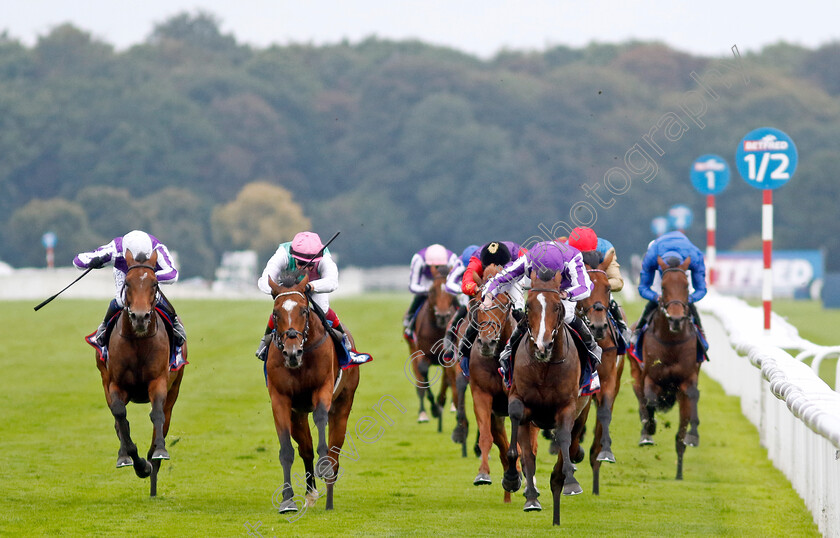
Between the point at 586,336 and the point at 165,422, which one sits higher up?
the point at 586,336

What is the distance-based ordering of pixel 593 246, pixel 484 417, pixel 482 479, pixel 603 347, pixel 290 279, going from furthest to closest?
1. pixel 603 347
2. pixel 593 246
3. pixel 484 417
4. pixel 482 479
5. pixel 290 279

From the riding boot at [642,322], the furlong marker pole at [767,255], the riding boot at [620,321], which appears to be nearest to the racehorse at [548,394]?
the riding boot at [620,321]

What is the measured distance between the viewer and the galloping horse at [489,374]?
9.01 meters

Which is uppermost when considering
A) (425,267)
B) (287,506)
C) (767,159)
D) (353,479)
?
(767,159)

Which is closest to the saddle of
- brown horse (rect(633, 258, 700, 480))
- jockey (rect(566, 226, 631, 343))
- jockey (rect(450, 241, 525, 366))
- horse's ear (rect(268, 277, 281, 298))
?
horse's ear (rect(268, 277, 281, 298))

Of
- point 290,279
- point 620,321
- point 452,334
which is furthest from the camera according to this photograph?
point 452,334

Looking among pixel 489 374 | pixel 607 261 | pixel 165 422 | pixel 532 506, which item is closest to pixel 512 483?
pixel 532 506

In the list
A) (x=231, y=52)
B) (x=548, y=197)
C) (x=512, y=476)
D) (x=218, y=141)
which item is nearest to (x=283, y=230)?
(x=218, y=141)

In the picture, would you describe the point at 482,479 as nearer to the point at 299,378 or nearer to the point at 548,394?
the point at 548,394

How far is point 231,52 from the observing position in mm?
89750

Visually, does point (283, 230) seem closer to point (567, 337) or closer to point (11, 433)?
point (11, 433)

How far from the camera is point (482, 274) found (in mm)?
9703

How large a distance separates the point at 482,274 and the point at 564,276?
4.00 feet

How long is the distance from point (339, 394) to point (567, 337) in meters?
1.81
